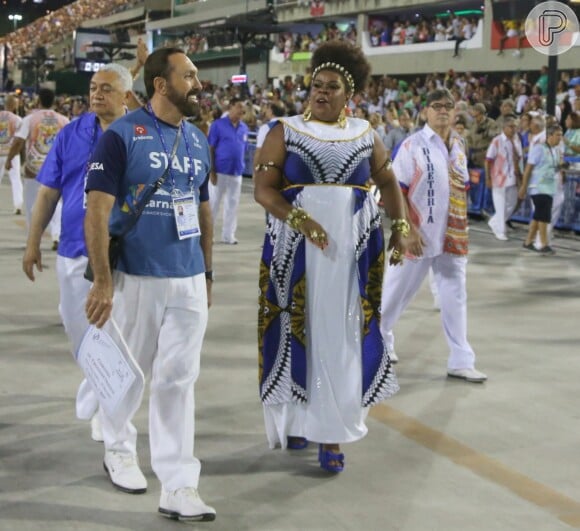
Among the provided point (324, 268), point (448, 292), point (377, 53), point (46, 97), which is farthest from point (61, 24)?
point (324, 268)

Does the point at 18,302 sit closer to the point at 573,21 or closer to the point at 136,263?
the point at 136,263

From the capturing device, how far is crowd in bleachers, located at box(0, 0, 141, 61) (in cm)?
6850

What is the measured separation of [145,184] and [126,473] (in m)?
1.22

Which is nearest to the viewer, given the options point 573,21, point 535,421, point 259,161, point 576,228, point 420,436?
point 259,161

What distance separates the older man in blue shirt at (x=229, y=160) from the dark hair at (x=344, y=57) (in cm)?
796

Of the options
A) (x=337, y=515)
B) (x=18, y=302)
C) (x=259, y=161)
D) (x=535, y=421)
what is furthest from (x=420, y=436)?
(x=18, y=302)

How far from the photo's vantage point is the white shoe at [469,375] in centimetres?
641

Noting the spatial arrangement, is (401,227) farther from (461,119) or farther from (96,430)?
(461,119)

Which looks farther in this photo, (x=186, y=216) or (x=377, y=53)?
(x=377, y=53)

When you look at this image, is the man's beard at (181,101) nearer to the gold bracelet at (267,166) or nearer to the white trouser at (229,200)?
the gold bracelet at (267,166)

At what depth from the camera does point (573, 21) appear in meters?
16.8

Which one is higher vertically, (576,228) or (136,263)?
(136,263)

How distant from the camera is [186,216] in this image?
400 cm

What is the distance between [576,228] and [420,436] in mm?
9897
